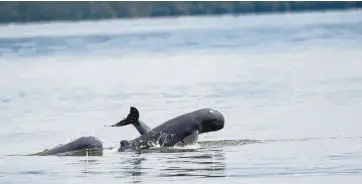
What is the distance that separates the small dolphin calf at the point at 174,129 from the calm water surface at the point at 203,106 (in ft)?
1.57

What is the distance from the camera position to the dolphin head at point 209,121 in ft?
113

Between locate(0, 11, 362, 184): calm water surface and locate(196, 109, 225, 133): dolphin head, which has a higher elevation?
locate(196, 109, 225, 133): dolphin head

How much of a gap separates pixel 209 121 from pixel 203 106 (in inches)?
402

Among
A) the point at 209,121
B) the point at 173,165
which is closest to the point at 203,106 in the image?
the point at 209,121

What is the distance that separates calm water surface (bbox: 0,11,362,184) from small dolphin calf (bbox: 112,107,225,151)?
0.48 m

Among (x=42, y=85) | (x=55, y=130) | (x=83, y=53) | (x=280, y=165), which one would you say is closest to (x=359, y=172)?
(x=280, y=165)

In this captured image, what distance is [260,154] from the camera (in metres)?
31.3

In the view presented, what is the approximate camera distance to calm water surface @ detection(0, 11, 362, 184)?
94.9 ft

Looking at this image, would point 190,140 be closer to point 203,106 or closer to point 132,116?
point 132,116

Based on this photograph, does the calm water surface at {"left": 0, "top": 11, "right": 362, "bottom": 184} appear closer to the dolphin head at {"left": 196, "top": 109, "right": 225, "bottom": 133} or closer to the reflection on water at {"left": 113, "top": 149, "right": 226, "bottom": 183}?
the reflection on water at {"left": 113, "top": 149, "right": 226, "bottom": 183}

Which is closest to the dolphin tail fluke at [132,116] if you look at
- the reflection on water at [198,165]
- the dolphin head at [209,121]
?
the dolphin head at [209,121]

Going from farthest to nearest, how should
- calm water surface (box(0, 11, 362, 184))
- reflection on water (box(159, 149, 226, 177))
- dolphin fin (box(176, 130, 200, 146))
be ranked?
1. dolphin fin (box(176, 130, 200, 146))
2. calm water surface (box(0, 11, 362, 184))
3. reflection on water (box(159, 149, 226, 177))

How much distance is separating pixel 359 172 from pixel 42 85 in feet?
122

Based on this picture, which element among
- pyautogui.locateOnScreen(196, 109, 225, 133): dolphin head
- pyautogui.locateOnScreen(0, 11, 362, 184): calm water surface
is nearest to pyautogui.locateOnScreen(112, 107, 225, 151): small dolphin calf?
pyautogui.locateOnScreen(196, 109, 225, 133): dolphin head
